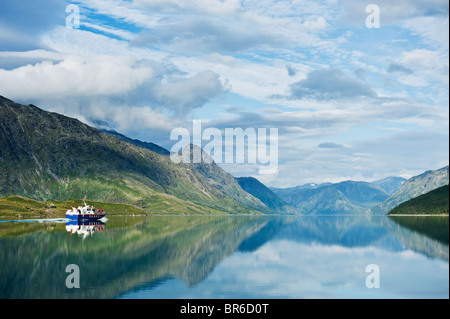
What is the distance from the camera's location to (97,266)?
8412 cm

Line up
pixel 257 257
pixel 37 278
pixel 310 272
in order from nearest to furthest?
1. pixel 37 278
2. pixel 310 272
3. pixel 257 257

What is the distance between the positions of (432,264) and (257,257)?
1546 inches

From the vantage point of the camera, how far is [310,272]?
8169 cm
